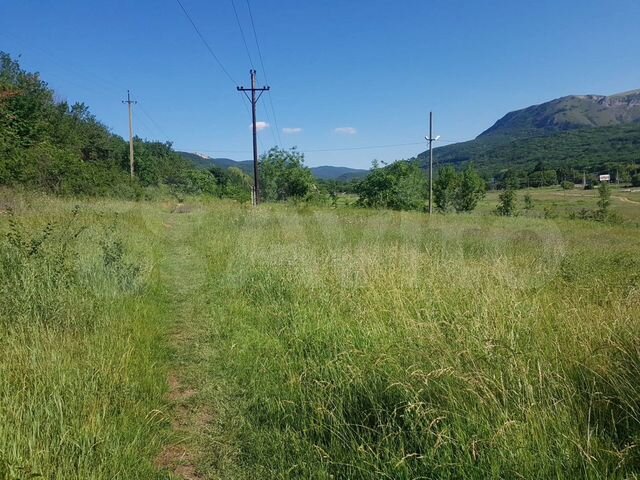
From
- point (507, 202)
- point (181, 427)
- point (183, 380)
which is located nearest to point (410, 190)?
point (507, 202)

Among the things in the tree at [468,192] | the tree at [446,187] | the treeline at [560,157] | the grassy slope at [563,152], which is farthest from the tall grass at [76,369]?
the grassy slope at [563,152]

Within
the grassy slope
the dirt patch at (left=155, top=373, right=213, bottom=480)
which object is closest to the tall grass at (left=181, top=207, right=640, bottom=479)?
the dirt patch at (left=155, top=373, right=213, bottom=480)

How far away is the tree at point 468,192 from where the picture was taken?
1868 inches

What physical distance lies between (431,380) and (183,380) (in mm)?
2162

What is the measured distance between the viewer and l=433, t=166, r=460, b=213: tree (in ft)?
155

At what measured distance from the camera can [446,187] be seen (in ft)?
163

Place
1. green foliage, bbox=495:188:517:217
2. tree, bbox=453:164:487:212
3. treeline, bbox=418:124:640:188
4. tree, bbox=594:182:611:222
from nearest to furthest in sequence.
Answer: tree, bbox=594:182:611:222 → green foliage, bbox=495:188:517:217 → tree, bbox=453:164:487:212 → treeline, bbox=418:124:640:188

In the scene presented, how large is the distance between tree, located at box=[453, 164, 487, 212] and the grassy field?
A: 44792mm

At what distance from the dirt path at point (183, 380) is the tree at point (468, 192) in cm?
4429

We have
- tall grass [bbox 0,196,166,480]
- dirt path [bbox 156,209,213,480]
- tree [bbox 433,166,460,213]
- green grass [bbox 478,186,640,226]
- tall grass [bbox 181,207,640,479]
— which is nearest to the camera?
tall grass [bbox 181,207,640,479]

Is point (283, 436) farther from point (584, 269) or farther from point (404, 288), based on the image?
point (584, 269)

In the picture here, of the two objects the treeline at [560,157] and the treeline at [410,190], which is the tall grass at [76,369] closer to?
the treeline at [410,190]

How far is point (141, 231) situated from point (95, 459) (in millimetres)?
9671

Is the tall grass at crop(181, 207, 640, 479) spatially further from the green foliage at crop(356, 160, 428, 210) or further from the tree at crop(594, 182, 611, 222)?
the tree at crop(594, 182, 611, 222)
